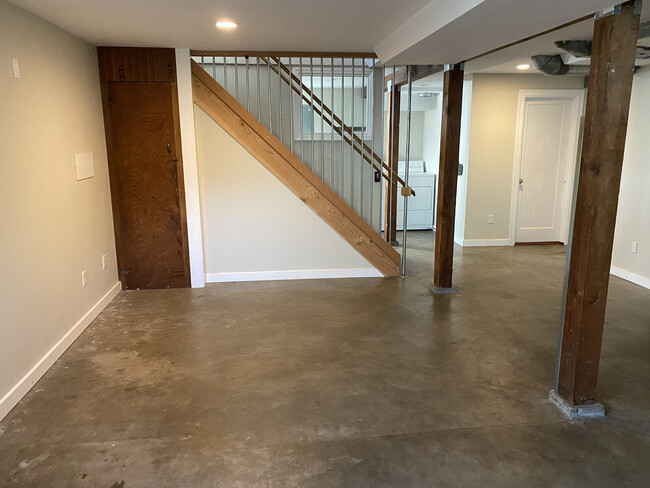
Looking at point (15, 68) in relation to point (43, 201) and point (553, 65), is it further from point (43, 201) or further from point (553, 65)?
point (553, 65)

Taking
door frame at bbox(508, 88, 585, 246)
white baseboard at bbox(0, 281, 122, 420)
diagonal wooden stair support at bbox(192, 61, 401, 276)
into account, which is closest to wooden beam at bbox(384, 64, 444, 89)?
diagonal wooden stair support at bbox(192, 61, 401, 276)

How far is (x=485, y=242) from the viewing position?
656 cm

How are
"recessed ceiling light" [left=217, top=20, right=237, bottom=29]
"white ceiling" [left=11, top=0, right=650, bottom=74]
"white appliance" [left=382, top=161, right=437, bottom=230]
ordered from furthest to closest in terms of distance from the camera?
"white appliance" [left=382, top=161, right=437, bottom=230] < "recessed ceiling light" [left=217, top=20, right=237, bottom=29] < "white ceiling" [left=11, top=0, right=650, bottom=74]

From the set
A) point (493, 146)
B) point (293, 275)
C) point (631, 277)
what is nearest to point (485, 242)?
point (493, 146)

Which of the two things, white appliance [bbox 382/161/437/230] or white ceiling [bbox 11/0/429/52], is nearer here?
white ceiling [bbox 11/0/429/52]

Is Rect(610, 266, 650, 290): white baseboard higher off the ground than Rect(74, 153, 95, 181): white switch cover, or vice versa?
Rect(74, 153, 95, 181): white switch cover

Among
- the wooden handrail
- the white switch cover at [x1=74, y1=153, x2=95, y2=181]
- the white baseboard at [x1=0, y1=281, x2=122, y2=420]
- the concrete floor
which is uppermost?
the wooden handrail

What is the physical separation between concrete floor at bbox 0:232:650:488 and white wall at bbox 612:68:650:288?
804 mm

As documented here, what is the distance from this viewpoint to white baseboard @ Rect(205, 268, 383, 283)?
16.4 ft

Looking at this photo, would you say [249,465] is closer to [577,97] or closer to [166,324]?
[166,324]

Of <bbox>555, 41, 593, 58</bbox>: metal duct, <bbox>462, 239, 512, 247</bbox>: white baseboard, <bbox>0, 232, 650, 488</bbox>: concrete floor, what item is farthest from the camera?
<bbox>462, 239, 512, 247</bbox>: white baseboard

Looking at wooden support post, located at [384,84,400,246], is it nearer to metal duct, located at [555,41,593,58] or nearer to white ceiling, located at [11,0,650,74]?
white ceiling, located at [11,0,650,74]

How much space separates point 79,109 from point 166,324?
1.87 metres

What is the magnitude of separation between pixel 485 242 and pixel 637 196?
2.00 meters
